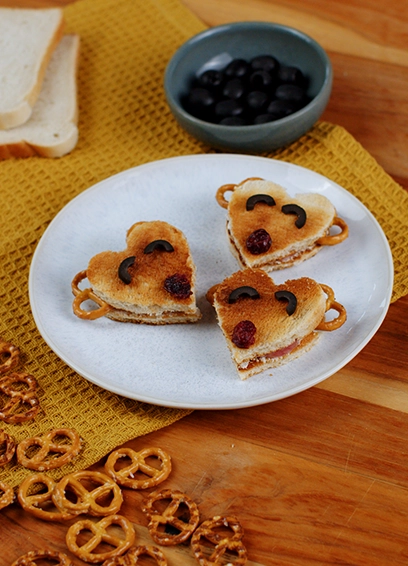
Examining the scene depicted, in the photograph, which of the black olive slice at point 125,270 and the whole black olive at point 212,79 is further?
the whole black olive at point 212,79

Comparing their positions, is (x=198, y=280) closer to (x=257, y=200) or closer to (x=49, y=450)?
(x=257, y=200)

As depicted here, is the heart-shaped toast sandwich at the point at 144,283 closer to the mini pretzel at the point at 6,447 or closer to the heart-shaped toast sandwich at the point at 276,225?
the heart-shaped toast sandwich at the point at 276,225

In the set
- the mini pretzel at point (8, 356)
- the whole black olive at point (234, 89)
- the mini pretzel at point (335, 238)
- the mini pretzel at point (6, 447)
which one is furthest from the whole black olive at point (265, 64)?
the mini pretzel at point (6, 447)

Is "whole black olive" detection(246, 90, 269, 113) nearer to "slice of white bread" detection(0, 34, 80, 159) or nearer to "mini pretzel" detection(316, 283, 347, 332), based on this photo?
"slice of white bread" detection(0, 34, 80, 159)

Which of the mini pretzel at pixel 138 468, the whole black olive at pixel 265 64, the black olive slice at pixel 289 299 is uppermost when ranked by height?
the whole black olive at pixel 265 64

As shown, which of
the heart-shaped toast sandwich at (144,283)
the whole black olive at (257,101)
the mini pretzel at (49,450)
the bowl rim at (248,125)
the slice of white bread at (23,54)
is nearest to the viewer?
the mini pretzel at (49,450)

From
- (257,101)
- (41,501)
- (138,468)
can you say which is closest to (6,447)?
(41,501)

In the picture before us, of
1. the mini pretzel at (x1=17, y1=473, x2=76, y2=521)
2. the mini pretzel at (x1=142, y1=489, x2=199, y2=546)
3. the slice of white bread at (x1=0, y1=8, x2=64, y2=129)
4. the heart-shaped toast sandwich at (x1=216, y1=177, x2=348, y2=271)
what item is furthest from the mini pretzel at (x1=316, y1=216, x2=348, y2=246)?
the slice of white bread at (x1=0, y1=8, x2=64, y2=129)
